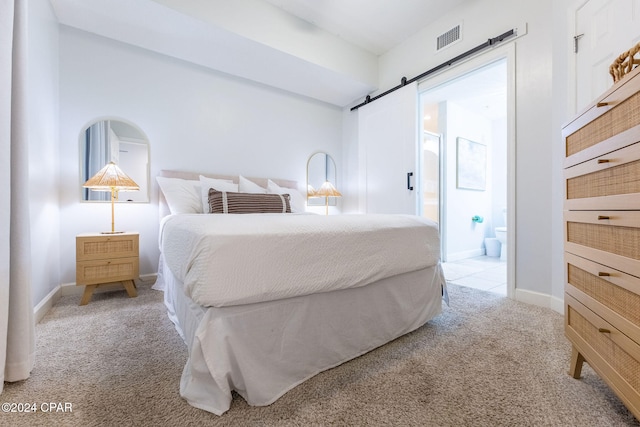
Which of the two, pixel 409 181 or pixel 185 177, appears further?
pixel 409 181

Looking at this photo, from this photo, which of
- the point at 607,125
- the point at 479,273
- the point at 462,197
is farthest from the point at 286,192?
the point at 462,197

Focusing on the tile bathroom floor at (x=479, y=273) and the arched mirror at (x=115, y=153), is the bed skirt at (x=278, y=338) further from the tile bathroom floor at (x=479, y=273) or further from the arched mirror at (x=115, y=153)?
the arched mirror at (x=115, y=153)

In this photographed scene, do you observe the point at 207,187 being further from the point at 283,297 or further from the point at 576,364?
the point at 576,364

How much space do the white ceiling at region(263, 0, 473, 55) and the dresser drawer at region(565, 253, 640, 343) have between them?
2.81 m

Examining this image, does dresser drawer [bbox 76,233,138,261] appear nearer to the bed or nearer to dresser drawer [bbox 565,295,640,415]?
the bed

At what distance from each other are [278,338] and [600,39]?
2665 millimetres

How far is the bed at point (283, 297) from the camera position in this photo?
1010 mm

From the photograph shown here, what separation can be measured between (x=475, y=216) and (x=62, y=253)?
5.64m

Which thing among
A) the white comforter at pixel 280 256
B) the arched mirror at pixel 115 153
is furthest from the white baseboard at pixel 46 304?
the white comforter at pixel 280 256

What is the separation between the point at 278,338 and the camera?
1.15 metres

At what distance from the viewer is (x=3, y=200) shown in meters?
1.07

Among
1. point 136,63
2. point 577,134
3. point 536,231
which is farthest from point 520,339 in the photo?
point 136,63

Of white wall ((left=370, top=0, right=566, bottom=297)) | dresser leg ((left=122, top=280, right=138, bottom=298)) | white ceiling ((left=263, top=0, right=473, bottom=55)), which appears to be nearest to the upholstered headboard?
dresser leg ((left=122, top=280, right=138, bottom=298))

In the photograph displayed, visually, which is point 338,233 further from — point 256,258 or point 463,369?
point 463,369
